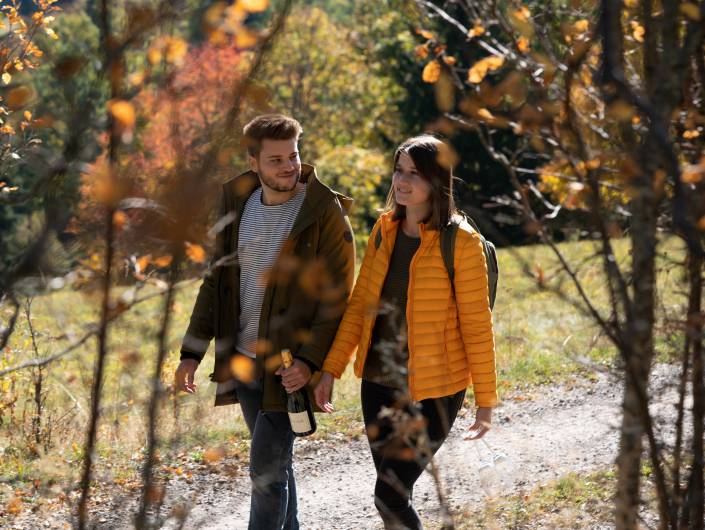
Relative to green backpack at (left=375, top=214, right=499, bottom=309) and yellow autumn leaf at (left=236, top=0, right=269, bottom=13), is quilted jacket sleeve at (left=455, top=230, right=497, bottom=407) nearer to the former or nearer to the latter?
green backpack at (left=375, top=214, right=499, bottom=309)

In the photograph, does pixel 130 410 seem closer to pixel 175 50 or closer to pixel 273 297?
pixel 273 297

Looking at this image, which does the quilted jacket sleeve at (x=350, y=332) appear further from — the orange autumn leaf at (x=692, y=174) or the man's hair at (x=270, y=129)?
the orange autumn leaf at (x=692, y=174)

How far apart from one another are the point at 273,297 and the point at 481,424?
38.0 inches

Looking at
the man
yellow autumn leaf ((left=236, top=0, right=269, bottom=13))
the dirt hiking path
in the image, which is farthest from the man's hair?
the dirt hiking path

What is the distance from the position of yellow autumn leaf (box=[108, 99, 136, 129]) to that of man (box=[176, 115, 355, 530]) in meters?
1.85

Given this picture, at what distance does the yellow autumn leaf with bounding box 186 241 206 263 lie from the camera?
1.72 m

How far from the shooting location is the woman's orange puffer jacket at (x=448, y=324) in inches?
134

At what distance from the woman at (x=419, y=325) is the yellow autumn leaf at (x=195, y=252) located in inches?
55.6

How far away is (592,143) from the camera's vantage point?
2.76 metres

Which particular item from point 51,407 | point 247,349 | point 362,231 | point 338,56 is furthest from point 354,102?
point 247,349

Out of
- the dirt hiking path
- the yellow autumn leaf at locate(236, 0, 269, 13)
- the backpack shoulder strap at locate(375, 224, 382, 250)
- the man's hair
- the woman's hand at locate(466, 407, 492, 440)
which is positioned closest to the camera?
the yellow autumn leaf at locate(236, 0, 269, 13)

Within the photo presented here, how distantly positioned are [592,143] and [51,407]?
5395mm

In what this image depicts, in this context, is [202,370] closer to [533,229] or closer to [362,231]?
[533,229]

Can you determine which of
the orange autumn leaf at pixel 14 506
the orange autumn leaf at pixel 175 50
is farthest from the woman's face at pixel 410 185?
the orange autumn leaf at pixel 14 506
